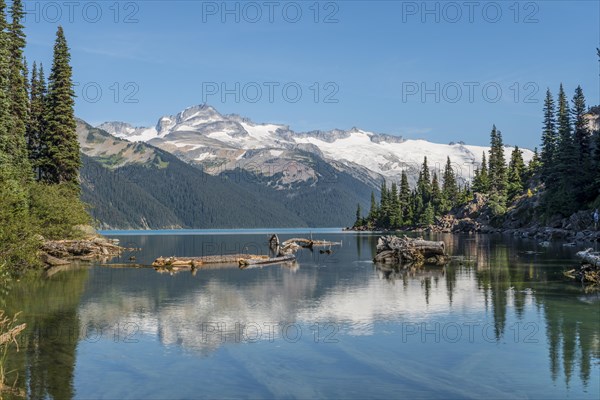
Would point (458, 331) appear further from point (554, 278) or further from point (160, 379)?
point (554, 278)

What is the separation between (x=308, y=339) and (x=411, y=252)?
41263mm

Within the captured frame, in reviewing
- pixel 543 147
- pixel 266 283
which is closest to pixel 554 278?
pixel 266 283

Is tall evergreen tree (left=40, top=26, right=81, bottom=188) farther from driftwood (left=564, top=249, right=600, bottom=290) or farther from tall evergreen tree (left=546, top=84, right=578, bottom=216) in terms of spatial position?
tall evergreen tree (left=546, top=84, right=578, bottom=216)

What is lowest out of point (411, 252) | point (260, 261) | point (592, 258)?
point (260, 261)

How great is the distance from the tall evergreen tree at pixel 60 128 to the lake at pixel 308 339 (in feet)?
145

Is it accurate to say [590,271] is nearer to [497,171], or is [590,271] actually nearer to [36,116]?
[36,116]

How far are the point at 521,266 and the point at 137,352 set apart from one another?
139 ft

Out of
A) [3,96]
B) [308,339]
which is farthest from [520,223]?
[308,339]

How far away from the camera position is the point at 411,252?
6262cm

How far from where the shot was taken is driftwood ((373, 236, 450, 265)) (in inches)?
2452

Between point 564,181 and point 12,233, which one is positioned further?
point 564,181

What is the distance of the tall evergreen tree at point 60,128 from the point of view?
3238 inches

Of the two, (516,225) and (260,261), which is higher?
(516,225)

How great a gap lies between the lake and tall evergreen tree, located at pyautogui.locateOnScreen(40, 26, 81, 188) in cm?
4422
